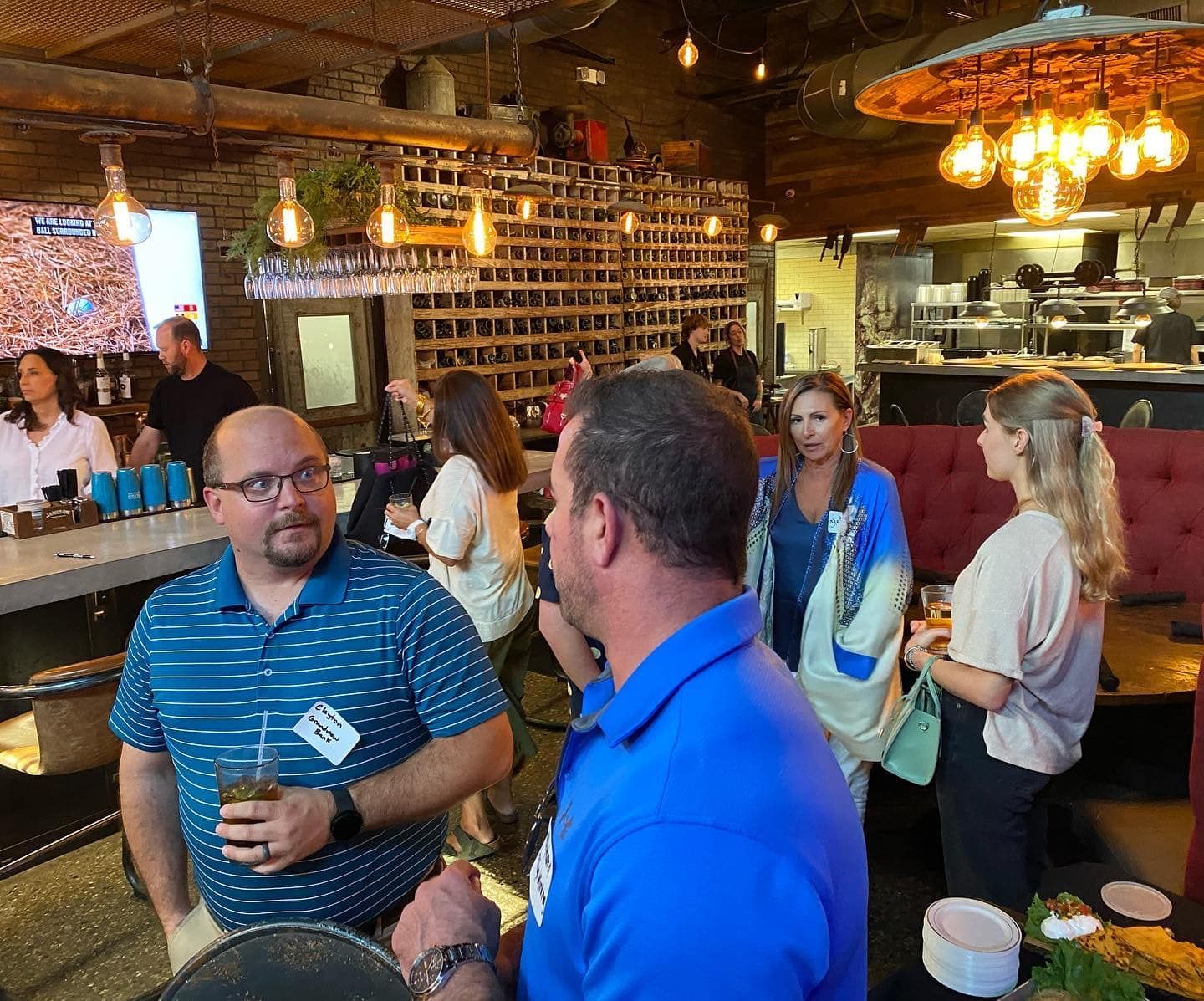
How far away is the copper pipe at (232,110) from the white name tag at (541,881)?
4.60m

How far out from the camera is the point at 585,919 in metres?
0.78

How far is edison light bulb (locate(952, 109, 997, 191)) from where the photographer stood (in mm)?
4512

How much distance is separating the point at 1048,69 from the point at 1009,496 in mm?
1826

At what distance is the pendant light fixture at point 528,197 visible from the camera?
7.05 meters

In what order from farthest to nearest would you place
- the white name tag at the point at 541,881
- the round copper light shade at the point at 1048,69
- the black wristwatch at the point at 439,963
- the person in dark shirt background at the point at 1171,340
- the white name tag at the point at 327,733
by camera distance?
the person in dark shirt background at the point at 1171,340 < the round copper light shade at the point at 1048,69 < the white name tag at the point at 327,733 < the black wristwatch at the point at 439,963 < the white name tag at the point at 541,881

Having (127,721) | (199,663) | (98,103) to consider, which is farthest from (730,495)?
(98,103)

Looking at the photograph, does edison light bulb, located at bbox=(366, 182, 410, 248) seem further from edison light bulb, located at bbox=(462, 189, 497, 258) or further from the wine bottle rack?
the wine bottle rack

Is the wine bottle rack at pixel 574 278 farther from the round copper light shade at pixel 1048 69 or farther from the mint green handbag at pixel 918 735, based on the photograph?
the mint green handbag at pixel 918 735

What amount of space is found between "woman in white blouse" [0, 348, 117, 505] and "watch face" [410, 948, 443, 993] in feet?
12.6

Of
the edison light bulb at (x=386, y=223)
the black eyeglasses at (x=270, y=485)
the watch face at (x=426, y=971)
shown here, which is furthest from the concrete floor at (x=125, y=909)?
the edison light bulb at (x=386, y=223)

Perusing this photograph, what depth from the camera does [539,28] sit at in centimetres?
705

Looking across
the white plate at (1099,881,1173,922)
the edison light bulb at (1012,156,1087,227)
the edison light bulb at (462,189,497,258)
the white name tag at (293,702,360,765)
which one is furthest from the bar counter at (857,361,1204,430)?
the white name tag at (293,702,360,765)

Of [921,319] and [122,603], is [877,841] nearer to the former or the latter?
[122,603]

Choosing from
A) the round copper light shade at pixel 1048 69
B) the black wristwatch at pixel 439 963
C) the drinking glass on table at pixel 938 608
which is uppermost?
the round copper light shade at pixel 1048 69
